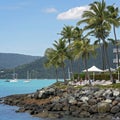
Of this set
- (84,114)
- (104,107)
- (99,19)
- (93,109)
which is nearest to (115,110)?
(104,107)

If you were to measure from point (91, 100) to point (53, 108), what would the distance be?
5.62 metres

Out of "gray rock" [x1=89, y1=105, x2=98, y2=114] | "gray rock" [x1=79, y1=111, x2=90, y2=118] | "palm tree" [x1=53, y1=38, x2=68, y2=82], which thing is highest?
"palm tree" [x1=53, y1=38, x2=68, y2=82]

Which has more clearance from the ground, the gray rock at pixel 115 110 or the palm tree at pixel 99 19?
the palm tree at pixel 99 19

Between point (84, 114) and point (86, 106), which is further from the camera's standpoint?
point (86, 106)

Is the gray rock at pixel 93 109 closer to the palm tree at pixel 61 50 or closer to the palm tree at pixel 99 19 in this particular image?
the palm tree at pixel 99 19

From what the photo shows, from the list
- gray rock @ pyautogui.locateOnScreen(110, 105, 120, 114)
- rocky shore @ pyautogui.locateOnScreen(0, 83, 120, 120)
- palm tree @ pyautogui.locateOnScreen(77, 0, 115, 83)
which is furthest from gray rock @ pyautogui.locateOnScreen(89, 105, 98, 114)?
palm tree @ pyautogui.locateOnScreen(77, 0, 115, 83)

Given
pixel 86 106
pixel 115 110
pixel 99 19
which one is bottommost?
pixel 115 110

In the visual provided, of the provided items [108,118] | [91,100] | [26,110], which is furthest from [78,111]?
[26,110]

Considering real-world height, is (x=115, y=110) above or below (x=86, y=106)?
below

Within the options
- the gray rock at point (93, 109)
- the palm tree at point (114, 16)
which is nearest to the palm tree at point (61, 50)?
the palm tree at point (114, 16)

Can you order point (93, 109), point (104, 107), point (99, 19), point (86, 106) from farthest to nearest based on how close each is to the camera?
point (99, 19), point (86, 106), point (93, 109), point (104, 107)

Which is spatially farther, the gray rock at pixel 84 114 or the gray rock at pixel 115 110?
the gray rock at pixel 84 114

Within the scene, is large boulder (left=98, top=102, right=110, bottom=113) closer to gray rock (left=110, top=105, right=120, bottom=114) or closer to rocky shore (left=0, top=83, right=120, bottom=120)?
rocky shore (left=0, top=83, right=120, bottom=120)

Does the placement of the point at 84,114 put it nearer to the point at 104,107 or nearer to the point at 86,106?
the point at 104,107
